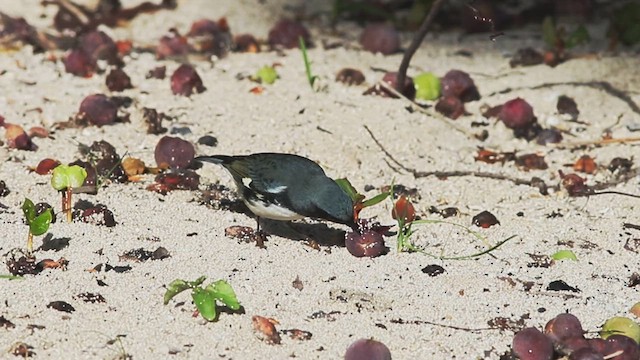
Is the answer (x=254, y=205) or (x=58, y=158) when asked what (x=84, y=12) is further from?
(x=254, y=205)

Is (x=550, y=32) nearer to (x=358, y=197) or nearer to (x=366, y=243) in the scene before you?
(x=358, y=197)

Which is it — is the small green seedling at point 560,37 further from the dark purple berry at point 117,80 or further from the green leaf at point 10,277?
the green leaf at point 10,277

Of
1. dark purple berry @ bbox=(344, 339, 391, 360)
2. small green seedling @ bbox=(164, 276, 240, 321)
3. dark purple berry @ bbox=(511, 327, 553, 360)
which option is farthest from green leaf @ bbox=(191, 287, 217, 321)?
dark purple berry @ bbox=(511, 327, 553, 360)

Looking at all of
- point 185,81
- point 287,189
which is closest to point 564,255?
point 287,189

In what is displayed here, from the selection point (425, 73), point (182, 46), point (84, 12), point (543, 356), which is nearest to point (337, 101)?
point (425, 73)

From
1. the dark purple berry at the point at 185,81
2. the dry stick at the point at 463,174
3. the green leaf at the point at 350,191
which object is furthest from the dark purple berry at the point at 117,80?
the green leaf at the point at 350,191

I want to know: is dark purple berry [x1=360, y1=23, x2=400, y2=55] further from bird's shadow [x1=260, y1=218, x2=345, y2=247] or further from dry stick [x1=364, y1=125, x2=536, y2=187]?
bird's shadow [x1=260, y1=218, x2=345, y2=247]
